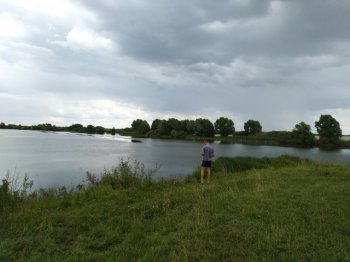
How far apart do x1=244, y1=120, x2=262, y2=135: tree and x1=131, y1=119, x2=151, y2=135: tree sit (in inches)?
1728

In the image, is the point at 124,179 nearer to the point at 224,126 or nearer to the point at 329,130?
the point at 329,130

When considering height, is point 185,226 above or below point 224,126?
below

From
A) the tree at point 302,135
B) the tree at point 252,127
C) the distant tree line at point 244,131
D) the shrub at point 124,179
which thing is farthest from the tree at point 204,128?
the shrub at point 124,179

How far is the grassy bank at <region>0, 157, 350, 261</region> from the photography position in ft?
15.4

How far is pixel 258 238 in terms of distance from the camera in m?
5.07

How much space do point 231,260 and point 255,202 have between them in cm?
321

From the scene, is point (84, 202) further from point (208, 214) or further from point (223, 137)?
point (223, 137)

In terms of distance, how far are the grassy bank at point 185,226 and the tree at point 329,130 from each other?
91.5 m

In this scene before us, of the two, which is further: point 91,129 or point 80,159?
point 91,129

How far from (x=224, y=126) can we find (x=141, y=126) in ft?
127

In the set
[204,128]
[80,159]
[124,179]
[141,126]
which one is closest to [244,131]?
[204,128]

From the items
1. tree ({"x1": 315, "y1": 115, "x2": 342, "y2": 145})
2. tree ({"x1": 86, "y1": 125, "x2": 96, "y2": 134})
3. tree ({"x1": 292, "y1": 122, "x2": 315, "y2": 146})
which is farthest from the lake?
tree ({"x1": 86, "y1": 125, "x2": 96, "y2": 134})

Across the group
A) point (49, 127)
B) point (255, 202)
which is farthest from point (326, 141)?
point (49, 127)

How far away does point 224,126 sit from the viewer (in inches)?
4892
